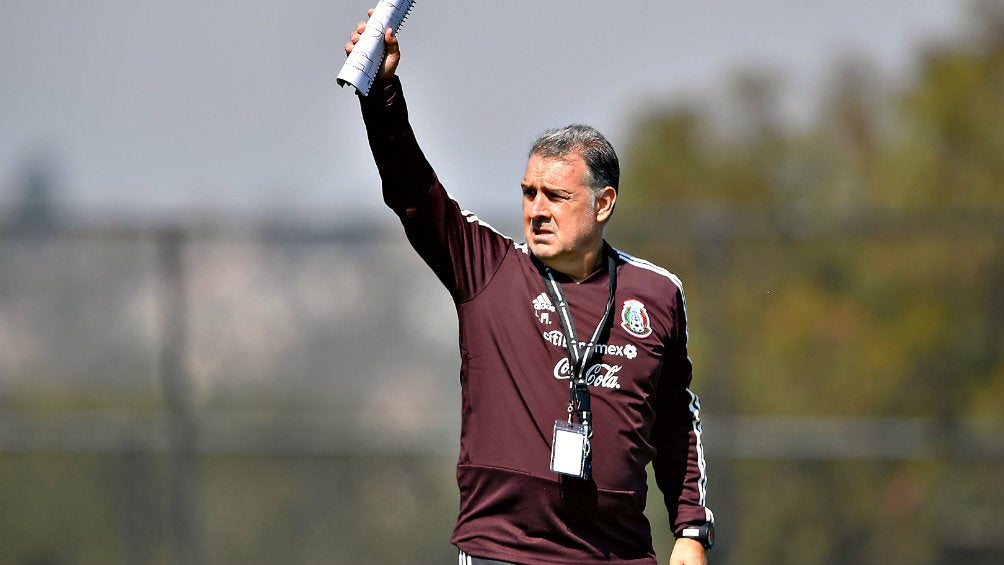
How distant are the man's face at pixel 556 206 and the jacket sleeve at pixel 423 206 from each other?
0.58 ft

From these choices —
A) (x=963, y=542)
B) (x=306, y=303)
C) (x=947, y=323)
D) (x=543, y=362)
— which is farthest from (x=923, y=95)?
(x=543, y=362)

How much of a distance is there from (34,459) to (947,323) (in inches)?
258

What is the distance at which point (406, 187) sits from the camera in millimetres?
3717

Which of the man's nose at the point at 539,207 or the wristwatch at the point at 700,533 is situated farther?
the wristwatch at the point at 700,533

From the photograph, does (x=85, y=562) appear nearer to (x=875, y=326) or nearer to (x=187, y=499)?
(x=187, y=499)

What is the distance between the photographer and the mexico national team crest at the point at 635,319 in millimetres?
3947

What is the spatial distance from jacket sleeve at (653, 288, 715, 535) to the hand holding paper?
1359 mm

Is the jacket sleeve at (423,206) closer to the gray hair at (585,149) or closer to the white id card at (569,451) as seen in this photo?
the gray hair at (585,149)

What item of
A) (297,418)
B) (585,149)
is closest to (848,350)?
(297,418)

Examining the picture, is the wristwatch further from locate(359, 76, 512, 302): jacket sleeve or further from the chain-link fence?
the chain-link fence

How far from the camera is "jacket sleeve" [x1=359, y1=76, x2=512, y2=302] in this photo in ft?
11.8

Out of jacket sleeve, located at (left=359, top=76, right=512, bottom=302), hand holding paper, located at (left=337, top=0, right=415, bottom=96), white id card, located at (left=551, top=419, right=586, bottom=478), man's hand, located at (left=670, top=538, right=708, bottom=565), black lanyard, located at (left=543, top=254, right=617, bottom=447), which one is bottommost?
man's hand, located at (left=670, top=538, right=708, bottom=565)

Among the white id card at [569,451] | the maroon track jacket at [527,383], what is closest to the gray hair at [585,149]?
the maroon track jacket at [527,383]

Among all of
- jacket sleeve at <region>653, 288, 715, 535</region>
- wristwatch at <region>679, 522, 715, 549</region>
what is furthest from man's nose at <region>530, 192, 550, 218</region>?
wristwatch at <region>679, 522, 715, 549</region>
